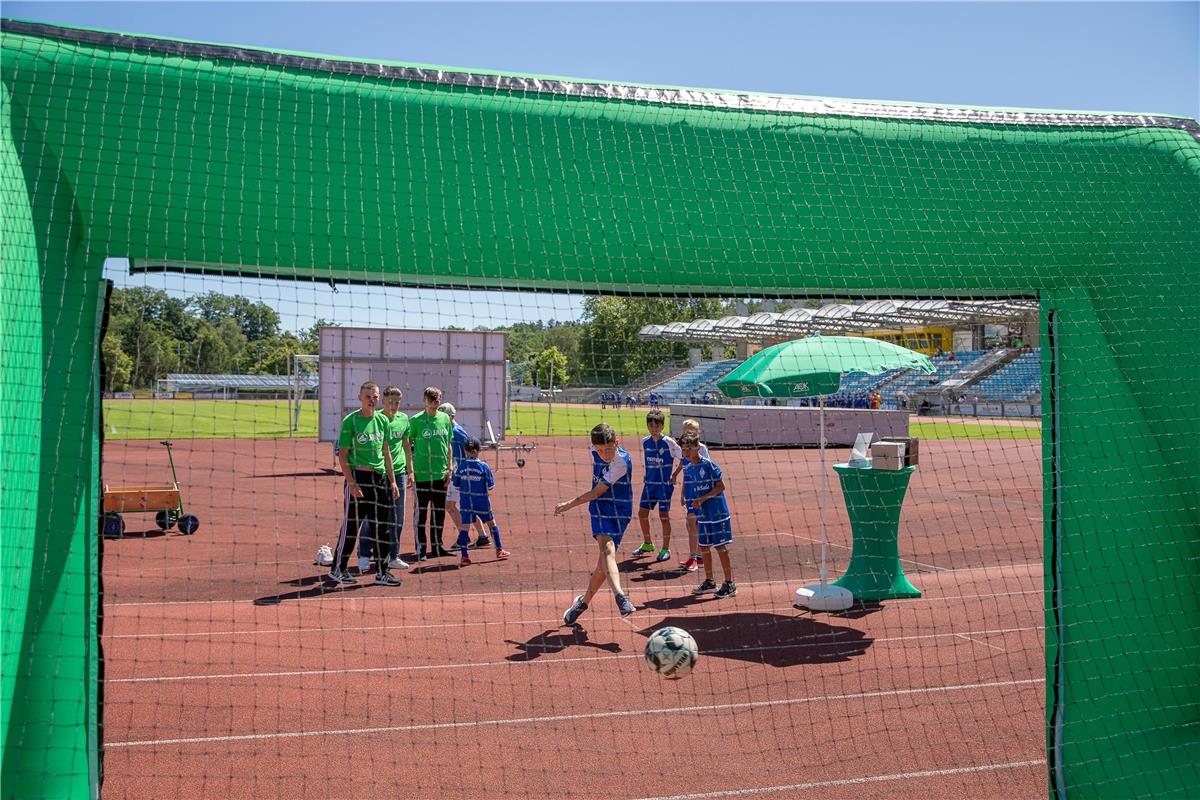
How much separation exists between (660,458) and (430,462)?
7.93ft

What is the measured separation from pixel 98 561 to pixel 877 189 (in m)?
3.82

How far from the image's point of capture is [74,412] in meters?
3.93

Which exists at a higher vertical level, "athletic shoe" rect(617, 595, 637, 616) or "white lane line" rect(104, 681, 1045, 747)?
"athletic shoe" rect(617, 595, 637, 616)

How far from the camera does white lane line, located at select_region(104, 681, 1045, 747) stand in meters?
5.26

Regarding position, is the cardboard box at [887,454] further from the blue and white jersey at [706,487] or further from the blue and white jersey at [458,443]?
the blue and white jersey at [458,443]

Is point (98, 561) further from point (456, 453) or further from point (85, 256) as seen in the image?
point (456, 453)

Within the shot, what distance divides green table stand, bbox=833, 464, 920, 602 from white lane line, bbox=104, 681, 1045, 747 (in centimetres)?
220

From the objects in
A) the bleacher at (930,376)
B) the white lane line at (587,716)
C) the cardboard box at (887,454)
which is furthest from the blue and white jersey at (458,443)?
the bleacher at (930,376)

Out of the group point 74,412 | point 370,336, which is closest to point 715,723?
point 74,412

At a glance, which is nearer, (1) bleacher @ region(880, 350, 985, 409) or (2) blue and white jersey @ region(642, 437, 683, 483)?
(2) blue and white jersey @ region(642, 437, 683, 483)

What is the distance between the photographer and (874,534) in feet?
28.6

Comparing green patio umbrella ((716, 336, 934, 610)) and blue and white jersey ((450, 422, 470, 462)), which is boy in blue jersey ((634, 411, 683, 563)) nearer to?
green patio umbrella ((716, 336, 934, 610))

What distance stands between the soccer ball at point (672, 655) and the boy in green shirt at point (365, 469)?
3877 mm

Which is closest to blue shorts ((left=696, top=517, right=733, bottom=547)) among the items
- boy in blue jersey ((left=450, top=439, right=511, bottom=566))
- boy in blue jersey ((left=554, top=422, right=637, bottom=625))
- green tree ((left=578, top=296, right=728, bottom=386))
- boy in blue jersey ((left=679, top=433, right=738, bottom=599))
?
boy in blue jersey ((left=679, top=433, right=738, bottom=599))
